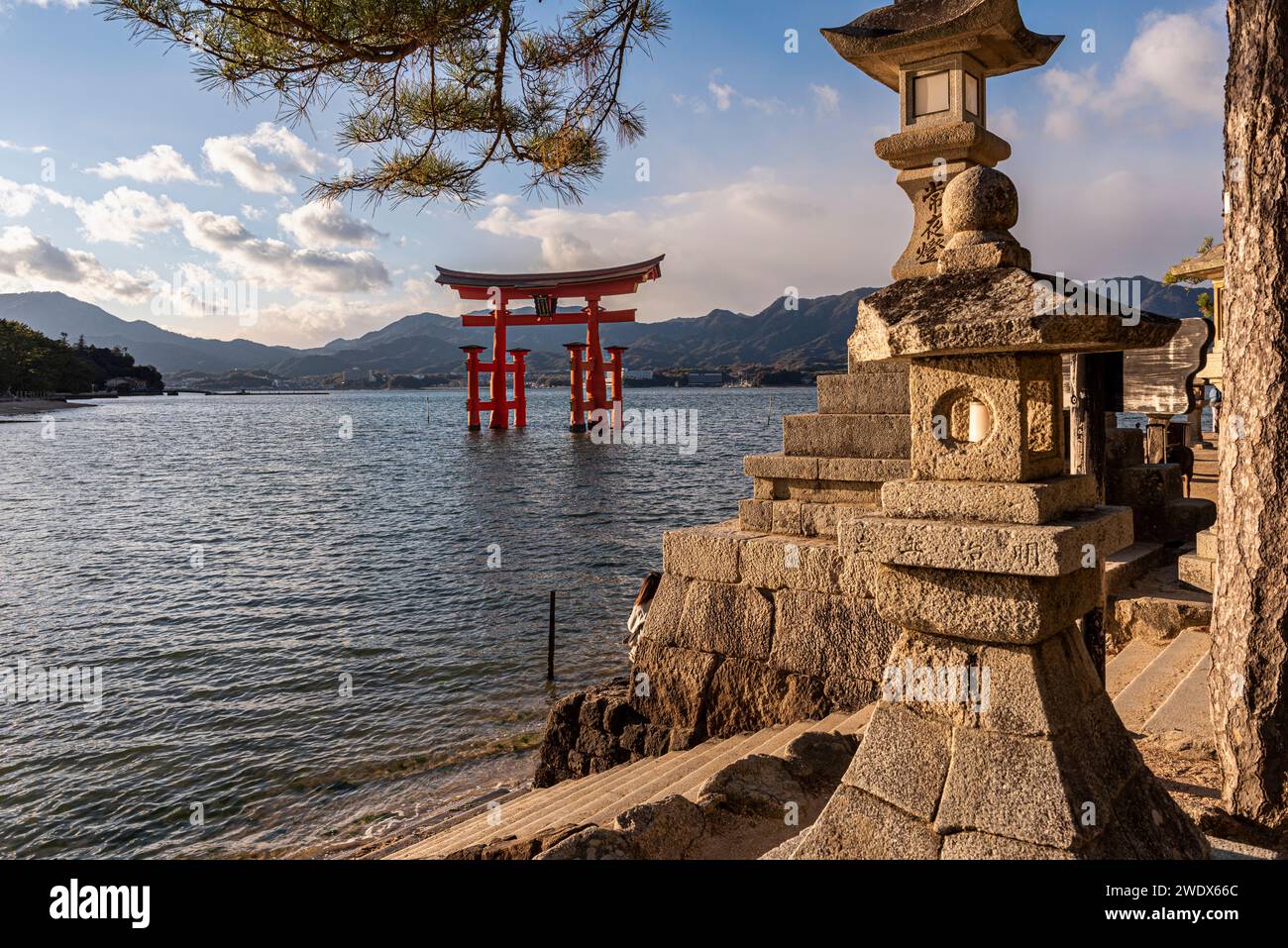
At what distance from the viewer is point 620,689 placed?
6801mm

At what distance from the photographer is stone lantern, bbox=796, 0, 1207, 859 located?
94.7 inches

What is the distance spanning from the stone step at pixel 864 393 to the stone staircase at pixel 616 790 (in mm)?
2100

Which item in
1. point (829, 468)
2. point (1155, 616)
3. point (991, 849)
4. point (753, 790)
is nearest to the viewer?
point (991, 849)

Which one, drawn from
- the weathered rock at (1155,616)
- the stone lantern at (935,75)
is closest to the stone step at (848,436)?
the stone lantern at (935,75)

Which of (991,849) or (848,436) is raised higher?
(848,436)

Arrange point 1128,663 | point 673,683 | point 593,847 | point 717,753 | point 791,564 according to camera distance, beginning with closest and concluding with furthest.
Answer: point 593,847 → point 717,753 → point 791,564 → point 1128,663 → point 673,683

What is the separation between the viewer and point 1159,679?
5180 mm

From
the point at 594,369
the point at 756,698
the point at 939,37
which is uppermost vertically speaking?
the point at 594,369

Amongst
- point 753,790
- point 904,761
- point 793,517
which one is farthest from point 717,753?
point 904,761

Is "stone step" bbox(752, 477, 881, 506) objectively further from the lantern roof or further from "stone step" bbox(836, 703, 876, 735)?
the lantern roof

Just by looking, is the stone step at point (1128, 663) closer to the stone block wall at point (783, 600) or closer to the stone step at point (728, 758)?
the stone block wall at point (783, 600)

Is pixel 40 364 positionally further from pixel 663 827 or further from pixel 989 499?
pixel 989 499

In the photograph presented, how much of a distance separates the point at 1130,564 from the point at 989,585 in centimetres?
527
